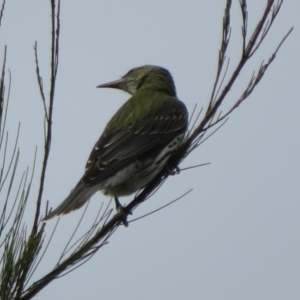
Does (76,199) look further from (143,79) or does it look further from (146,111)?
(143,79)

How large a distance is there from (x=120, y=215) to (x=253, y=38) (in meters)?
1.22

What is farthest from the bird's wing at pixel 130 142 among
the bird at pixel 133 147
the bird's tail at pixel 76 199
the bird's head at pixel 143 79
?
the bird's head at pixel 143 79

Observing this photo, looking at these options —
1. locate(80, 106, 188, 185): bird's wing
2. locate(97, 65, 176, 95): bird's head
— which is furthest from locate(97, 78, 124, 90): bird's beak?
locate(80, 106, 188, 185): bird's wing

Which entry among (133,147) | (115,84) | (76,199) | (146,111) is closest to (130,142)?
(133,147)

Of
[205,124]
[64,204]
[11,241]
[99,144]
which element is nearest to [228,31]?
[205,124]

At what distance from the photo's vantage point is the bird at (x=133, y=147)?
17.6 ft

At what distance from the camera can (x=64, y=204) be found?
15.6 ft

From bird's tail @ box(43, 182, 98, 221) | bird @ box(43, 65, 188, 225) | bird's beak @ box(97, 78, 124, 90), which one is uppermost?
bird's beak @ box(97, 78, 124, 90)

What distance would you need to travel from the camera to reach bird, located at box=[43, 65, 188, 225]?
5.36 meters

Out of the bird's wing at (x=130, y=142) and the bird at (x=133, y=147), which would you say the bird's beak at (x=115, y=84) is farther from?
the bird's wing at (x=130, y=142)

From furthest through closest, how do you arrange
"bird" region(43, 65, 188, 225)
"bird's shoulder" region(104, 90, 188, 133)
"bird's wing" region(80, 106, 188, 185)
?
"bird's shoulder" region(104, 90, 188, 133), "bird's wing" region(80, 106, 188, 185), "bird" region(43, 65, 188, 225)

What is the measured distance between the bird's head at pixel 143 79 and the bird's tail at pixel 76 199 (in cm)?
270

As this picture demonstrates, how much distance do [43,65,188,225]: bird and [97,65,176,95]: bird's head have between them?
200 mm

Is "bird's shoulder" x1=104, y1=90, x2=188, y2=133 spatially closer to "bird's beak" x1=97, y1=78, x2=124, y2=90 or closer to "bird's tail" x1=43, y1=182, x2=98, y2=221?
"bird's beak" x1=97, y1=78, x2=124, y2=90
